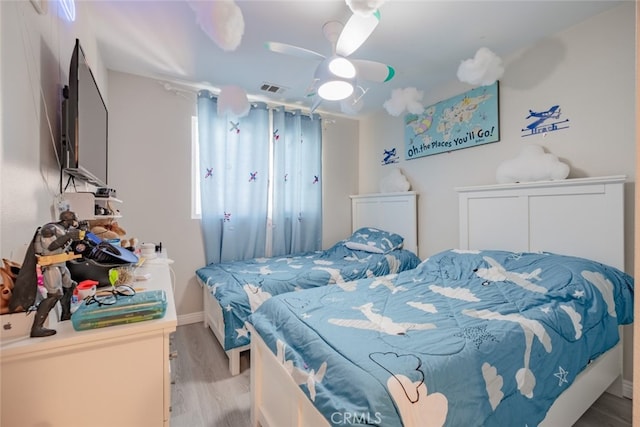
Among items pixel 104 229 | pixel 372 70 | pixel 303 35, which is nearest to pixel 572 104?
pixel 372 70

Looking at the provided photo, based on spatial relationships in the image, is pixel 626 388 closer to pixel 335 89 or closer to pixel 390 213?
pixel 390 213

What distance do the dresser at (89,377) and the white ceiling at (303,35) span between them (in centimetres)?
191

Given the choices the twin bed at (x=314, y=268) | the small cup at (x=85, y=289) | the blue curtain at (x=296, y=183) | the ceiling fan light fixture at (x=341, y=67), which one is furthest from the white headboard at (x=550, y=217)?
the small cup at (x=85, y=289)

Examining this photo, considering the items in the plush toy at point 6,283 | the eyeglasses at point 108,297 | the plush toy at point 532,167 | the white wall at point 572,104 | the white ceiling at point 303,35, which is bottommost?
the eyeglasses at point 108,297

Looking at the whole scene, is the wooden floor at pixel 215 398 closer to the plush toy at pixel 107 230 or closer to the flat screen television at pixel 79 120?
the plush toy at pixel 107 230

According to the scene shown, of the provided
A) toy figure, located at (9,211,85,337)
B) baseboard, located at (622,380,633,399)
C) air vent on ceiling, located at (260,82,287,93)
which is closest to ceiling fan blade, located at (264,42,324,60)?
air vent on ceiling, located at (260,82,287,93)

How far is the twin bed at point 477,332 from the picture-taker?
0.94m

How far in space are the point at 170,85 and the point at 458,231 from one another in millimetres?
3170

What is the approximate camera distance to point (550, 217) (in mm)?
2025

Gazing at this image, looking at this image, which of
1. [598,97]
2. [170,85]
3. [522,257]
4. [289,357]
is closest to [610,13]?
[598,97]

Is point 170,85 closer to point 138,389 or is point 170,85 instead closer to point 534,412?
point 138,389

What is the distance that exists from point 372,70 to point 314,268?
1.65 metres

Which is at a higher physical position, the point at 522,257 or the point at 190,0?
the point at 190,0

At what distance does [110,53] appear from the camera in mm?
2348
